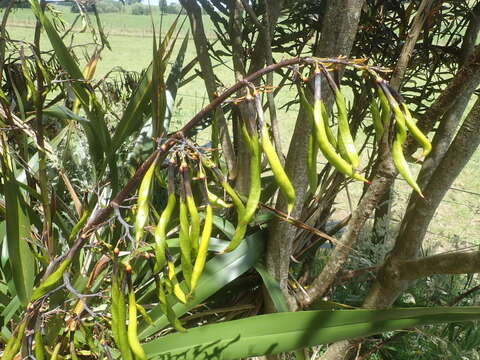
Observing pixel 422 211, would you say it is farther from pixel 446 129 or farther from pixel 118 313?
pixel 118 313

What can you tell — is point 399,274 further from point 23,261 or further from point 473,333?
point 23,261

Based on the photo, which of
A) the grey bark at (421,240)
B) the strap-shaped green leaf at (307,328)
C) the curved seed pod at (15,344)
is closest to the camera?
the curved seed pod at (15,344)

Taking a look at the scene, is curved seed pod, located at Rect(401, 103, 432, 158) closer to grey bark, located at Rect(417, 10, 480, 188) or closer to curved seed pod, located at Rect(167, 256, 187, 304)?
curved seed pod, located at Rect(167, 256, 187, 304)

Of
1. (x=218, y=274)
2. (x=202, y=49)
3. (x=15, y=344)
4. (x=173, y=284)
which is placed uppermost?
(x=202, y=49)

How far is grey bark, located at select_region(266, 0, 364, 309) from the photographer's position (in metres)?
0.60

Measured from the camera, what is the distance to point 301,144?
655 millimetres

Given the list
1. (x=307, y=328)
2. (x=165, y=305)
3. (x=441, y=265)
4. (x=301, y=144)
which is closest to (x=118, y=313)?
(x=165, y=305)

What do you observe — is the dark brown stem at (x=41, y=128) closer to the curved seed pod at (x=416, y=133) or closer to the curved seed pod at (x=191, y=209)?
the curved seed pod at (x=191, y=209)

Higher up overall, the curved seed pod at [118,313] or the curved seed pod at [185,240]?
the curved seed pod at [185,240]

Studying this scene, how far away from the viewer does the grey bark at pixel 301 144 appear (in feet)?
1.97

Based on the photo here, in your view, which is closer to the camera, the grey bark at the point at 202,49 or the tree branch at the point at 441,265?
the tree branch at the point at 441,265

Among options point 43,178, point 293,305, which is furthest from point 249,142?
point 293,305

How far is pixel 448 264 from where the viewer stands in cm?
66

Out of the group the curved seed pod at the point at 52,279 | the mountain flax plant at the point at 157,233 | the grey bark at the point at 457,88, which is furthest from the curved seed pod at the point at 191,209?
the grey bark at the point at 457,88
